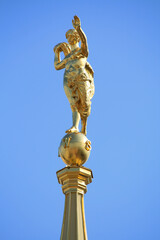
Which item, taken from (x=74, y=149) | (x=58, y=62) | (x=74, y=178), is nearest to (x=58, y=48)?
(x=58, y=62)

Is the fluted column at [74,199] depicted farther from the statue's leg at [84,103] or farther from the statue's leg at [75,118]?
the statue's leg at [84,103]

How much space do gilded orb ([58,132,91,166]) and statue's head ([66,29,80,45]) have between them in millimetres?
3192

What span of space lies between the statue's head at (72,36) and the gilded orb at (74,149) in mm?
3192

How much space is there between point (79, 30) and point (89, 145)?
3245mm

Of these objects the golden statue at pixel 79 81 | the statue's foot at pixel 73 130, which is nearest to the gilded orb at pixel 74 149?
the statue's foot at pixel 73 130

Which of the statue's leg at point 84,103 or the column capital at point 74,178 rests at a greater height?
the statue's leg at point 84,103

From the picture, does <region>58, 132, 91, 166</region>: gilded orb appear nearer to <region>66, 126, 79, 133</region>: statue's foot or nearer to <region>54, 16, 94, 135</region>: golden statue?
<region>66, 126, 79, 133</region>: statue's foot

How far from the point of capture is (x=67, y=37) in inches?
582

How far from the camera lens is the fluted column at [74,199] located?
474 inches

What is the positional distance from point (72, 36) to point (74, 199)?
491 centimetres

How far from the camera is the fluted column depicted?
39.5ft

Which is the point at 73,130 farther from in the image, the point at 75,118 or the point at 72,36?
the point at 72,36

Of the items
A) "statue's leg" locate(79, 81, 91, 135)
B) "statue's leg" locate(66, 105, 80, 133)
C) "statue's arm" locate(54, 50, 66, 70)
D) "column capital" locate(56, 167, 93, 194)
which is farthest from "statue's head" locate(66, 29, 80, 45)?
"column capital" locate(56, 167, 93, 194)

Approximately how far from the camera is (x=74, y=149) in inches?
506
